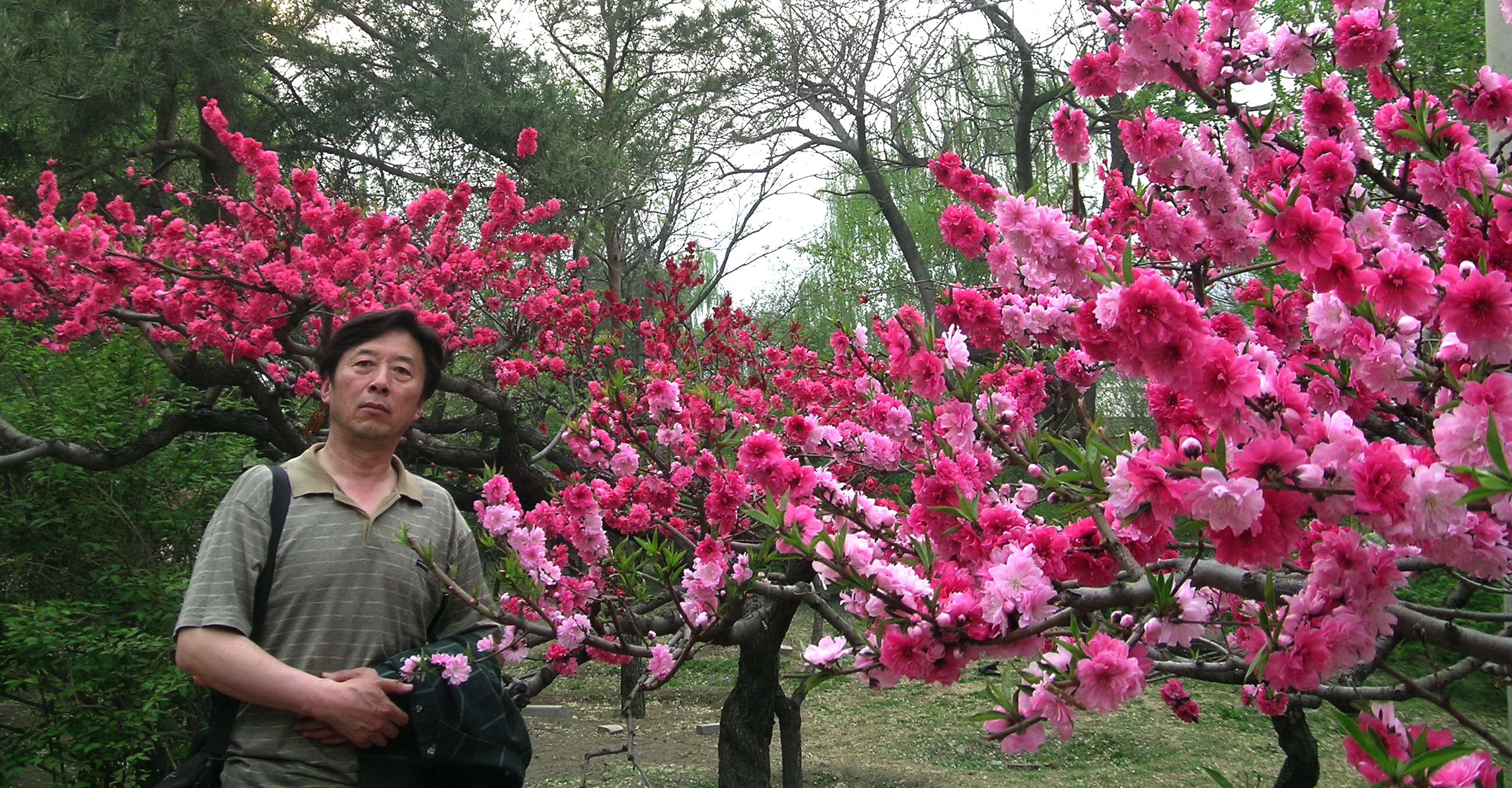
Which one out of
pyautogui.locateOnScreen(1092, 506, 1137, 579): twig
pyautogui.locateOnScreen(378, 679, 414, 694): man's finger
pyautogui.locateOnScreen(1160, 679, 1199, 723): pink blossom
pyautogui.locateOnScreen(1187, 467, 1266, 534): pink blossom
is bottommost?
pyautogui.locateOnScreen(1160, 679, 1199, 723): pink blossom

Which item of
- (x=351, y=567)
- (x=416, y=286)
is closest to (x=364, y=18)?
(x=416, y=286)

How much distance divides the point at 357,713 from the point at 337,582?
263 mm

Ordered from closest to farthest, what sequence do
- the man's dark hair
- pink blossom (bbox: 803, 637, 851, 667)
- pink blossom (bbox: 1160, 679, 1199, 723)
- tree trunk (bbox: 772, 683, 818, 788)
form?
pink blossom (bbox: 803, 637, 851, 667)
the man's dark hair
pink blossom (bbox: 1160, 679, 1199, 723)
tree trunk (bbox: 772, 683, 818, 788)

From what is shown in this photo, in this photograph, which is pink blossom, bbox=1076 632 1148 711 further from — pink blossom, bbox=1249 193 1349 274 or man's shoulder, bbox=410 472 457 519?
man's shoulder, bbox=410 472 457 519

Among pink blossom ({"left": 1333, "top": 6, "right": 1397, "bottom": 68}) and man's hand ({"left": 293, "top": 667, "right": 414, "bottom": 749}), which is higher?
pink blossom ({"left": 1333, "top": 6, "right": 1397, "bottom": 68})

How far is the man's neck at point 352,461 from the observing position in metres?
2.04

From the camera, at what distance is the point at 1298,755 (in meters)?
4.80

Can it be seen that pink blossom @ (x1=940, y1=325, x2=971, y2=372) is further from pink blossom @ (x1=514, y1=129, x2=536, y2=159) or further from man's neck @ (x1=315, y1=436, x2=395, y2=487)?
pink blossom @ (x1=514, y1=129, x2=536, y2=159)

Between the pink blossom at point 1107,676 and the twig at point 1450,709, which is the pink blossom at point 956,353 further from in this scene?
the twig at point 1450,709

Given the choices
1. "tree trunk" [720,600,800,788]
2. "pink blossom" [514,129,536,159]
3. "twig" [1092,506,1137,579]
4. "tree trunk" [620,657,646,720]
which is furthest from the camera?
"tree trunk" [620,657,646,720]

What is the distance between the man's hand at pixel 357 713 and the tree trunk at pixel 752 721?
3799 millimetres

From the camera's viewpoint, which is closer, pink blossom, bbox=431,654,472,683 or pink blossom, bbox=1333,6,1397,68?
pink blossom, bbox=431,654,472,683

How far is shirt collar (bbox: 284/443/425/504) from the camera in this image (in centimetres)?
196

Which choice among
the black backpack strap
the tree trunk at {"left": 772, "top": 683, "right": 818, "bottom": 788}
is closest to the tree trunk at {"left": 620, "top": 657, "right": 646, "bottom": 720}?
the tree trunk at {"left": 772, "top": 683, "right": 818, "bottom": 788}
